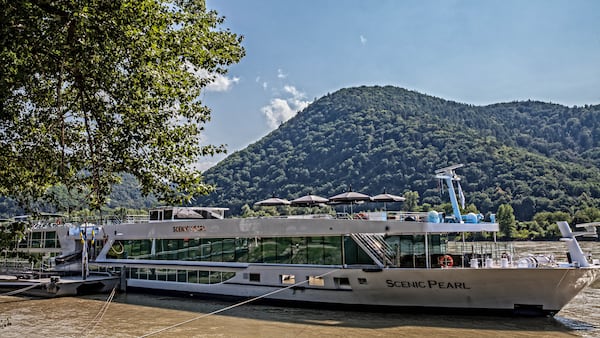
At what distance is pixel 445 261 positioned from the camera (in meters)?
14.3

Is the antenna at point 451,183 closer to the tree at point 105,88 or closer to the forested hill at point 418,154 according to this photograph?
the tree at point 105,88

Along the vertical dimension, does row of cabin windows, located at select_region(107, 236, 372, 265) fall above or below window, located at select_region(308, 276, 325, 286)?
above

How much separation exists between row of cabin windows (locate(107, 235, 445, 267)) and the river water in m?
1.66

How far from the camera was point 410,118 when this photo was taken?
126562 mm

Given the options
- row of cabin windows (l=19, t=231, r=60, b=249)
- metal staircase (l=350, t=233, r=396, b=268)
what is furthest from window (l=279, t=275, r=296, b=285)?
row of cabin windows (l=19, t=231, r=60, b=249)

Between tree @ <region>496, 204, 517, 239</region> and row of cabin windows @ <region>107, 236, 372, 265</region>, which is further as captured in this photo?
tree @ <region>496, 204, 517, 239</region>

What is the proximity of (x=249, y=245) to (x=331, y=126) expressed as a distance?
12044 cm

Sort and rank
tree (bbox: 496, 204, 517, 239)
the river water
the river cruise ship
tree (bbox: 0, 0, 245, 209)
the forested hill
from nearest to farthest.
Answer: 1. tree (bbox: 0, 0, 245, 209)
2. the river water
3. the river cruise ship
4. tree (bbox: 496, 204, 517, 239)
5. the forested hill

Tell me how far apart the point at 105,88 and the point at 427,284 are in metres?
10.8

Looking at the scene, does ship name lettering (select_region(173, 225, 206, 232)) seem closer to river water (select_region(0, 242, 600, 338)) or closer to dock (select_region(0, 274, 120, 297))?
river water (select_region(0, 242, 600, 338))

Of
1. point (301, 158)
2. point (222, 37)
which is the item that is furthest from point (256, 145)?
point (222, 37)

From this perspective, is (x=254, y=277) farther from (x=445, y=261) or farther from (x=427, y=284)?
(x=445, y=261)

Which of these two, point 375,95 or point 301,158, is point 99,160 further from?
point 375,95

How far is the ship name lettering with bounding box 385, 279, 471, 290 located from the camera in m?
13.6
